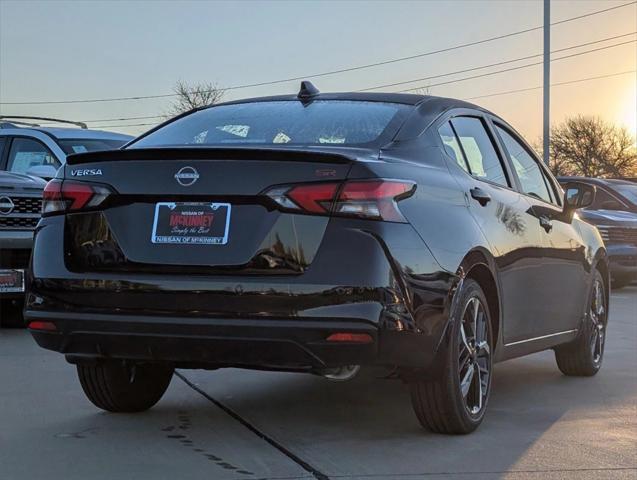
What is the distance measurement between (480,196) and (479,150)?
1.83ft

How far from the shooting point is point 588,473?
4.19 m

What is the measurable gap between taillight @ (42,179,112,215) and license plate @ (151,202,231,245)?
30 centimetres

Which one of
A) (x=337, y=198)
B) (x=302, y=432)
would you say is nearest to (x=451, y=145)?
(x=337, y=198)

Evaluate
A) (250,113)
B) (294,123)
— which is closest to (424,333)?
(294,123)

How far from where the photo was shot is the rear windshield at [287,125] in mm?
4820

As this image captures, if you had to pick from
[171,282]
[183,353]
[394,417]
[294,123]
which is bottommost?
[394,417]

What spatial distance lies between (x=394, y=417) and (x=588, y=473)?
1.28 metres

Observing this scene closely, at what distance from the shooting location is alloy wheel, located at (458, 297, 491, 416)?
189 inches

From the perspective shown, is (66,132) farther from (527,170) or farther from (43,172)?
(527,170)

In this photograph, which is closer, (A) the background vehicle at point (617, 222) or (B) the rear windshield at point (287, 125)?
Result: (B) the rear windshield at point (287, 125)

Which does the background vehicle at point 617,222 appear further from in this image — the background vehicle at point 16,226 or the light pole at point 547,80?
the light pole at point 547,80

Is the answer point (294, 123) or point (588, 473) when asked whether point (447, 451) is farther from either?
point (294, 123)

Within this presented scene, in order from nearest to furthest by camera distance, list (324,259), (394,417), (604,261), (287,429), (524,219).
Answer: (324,259) < (287,429) < (394,417) < (524,219) < (604,261)

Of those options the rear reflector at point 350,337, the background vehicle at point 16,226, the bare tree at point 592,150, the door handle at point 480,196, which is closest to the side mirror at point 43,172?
the background vehicle at point 16,226
